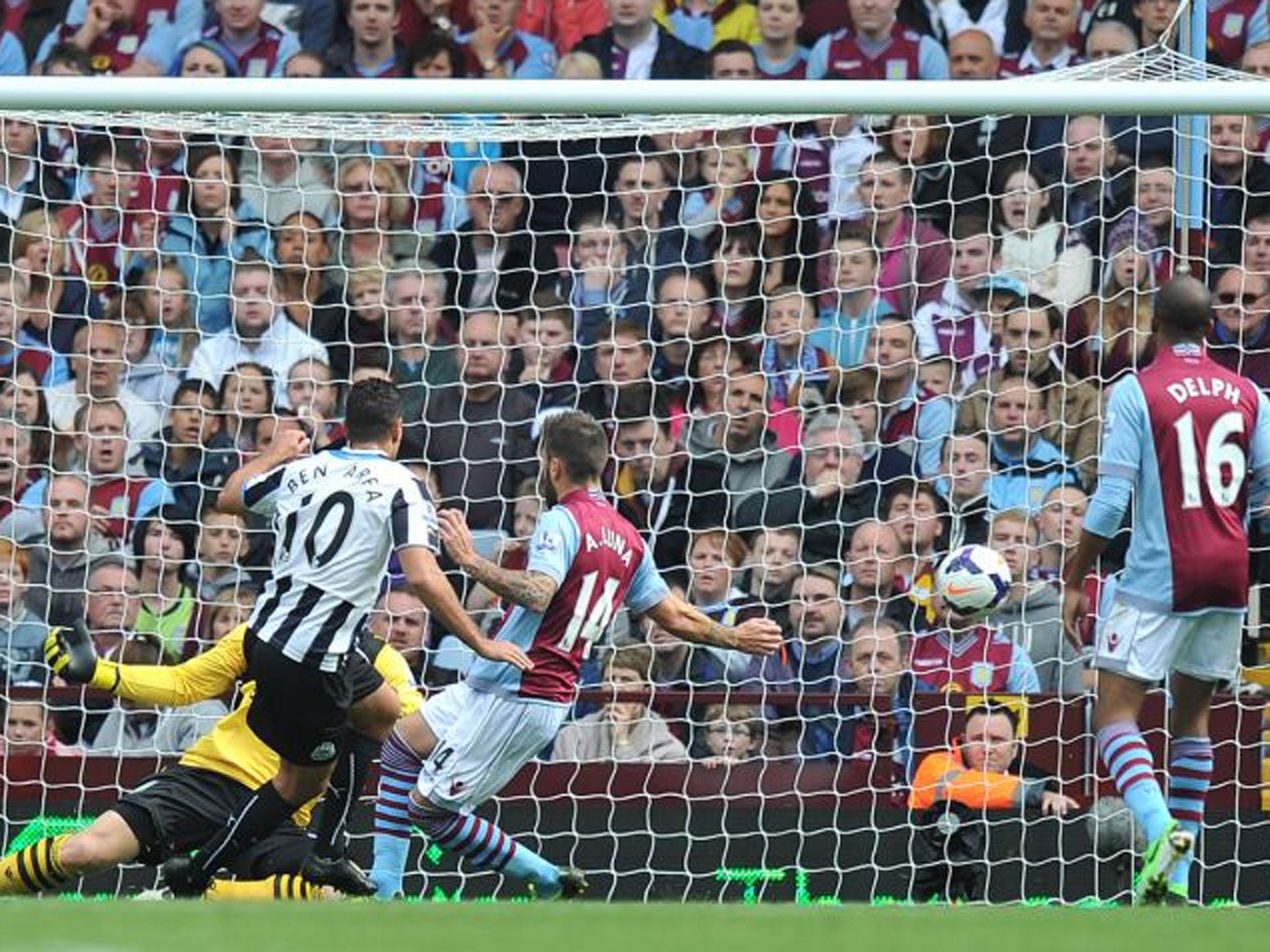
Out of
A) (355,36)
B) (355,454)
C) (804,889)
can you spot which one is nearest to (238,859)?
(355,454)

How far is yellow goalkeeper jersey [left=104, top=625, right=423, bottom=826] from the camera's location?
A: 792 centimetres

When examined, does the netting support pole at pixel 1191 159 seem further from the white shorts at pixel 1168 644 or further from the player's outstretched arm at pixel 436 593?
the player's outstretched arm at pixel 436 593

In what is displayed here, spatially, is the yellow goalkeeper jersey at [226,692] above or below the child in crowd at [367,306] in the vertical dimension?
below

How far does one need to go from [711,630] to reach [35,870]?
2338mm

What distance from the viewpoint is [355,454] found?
796 centimetres

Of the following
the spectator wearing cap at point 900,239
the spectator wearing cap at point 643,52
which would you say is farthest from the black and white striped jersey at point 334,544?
the spectator wearing cap at point 643,52

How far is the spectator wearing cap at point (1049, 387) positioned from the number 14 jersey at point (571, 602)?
2042mm

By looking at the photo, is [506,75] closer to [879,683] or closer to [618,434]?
[618,434]

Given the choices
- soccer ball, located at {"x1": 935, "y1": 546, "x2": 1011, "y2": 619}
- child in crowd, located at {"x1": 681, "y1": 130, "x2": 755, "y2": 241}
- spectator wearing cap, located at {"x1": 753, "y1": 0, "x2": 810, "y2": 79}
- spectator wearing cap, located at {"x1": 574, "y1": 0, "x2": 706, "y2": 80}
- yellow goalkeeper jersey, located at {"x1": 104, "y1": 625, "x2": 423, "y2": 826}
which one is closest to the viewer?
yellow goalkeeper jersey, located at {"x1": 104, "y1": 625, "x2": 423, "y2": 826}

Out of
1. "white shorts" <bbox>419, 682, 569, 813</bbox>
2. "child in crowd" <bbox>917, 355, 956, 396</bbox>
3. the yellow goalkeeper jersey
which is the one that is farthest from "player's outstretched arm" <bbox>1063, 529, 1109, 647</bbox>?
the yellow goalkeeper jersey

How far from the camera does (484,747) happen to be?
8195mm

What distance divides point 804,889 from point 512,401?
2328mm

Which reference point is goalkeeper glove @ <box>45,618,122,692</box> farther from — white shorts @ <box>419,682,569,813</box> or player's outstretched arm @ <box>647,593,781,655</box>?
player's outstretched arm @ <box>647,593,781,655</box>

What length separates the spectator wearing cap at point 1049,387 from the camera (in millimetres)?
9664
